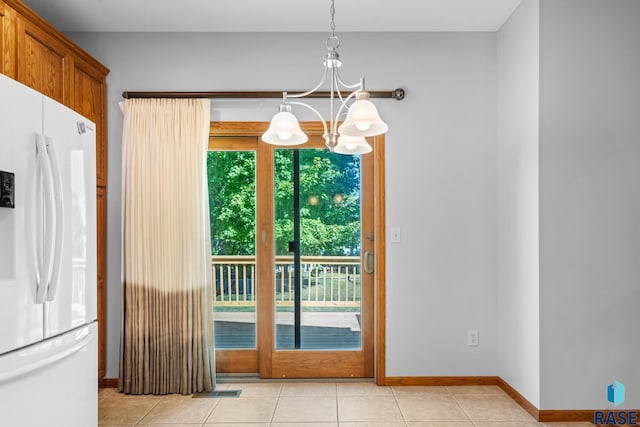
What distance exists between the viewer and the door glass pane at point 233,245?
3.67 m

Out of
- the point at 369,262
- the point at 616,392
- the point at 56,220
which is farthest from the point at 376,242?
the point at 56,220

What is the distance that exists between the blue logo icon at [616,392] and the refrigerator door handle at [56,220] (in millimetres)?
3071

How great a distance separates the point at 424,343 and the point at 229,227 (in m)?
1.77

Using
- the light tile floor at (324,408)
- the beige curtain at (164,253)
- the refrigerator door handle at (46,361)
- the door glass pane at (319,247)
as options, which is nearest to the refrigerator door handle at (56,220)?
the refrigerator door handle at (46,361)

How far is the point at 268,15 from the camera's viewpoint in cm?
327

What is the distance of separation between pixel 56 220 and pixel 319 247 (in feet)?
7.21

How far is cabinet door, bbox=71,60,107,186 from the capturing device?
3156 millimetres

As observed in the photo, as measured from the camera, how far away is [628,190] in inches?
111

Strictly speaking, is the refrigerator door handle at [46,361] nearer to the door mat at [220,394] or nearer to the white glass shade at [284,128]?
the white glass shade at [284,128]

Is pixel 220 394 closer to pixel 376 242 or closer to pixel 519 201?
pixel 376 242

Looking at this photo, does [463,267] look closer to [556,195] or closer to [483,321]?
[483,321]

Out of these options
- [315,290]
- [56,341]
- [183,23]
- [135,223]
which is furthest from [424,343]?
[183,23]

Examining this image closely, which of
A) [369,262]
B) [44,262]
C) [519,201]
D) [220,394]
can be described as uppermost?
[519,201]

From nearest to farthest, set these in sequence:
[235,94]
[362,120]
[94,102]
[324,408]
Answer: [362,120], [324,408], [94,102], [235,94]
